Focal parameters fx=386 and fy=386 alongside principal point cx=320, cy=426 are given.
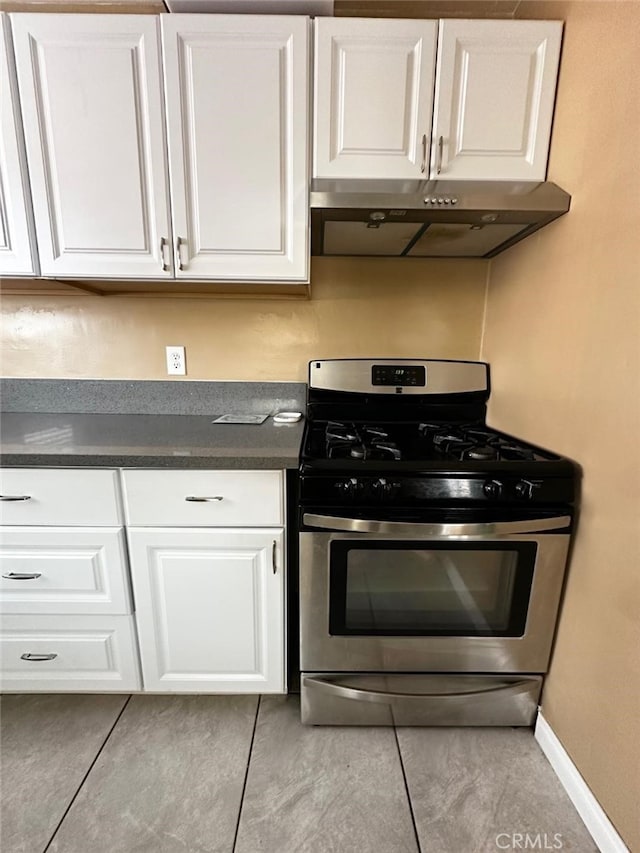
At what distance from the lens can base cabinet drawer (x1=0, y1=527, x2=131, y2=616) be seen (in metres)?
1.15

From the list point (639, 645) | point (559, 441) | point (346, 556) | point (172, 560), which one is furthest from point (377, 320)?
point (639, 645)

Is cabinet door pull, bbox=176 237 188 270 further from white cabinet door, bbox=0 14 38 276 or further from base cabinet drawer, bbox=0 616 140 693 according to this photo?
base cabinet drawer, bbox=0 616 140 693

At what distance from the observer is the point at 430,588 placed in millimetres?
1150

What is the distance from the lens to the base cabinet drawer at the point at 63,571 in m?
1.15

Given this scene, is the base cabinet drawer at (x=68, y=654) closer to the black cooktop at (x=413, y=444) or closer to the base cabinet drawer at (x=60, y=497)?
the base cabinet drawer at (x=60, y=497)

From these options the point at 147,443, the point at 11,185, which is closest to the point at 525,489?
the point at 147,443

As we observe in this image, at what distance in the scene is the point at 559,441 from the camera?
114 cm

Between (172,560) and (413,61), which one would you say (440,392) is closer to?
(413,61)

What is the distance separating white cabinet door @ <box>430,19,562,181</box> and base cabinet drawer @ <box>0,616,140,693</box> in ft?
5.84

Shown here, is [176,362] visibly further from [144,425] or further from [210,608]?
[210,608]

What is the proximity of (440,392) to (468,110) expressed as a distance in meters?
0.92

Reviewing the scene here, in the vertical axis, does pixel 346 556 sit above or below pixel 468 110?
below

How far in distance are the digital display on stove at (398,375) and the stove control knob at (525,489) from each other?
648 millimetres

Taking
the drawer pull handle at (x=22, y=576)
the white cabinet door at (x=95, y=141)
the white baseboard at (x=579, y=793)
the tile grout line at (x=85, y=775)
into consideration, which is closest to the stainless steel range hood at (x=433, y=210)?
the white cabinet door at (x=95, y=141)
